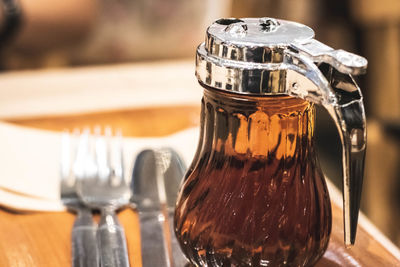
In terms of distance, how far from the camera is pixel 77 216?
1.57 ft

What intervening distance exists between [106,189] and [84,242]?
0.25 ft

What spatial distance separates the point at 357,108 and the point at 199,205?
0.41 ft

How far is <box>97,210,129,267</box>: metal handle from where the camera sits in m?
0.41

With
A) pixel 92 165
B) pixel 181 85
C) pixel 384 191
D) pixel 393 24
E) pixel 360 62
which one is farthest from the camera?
pixel 393 24

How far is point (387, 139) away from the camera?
1499 millimetres

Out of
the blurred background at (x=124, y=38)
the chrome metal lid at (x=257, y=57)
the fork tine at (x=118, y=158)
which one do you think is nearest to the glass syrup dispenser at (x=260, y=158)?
the chrome metal lid at (x=257, y=57)

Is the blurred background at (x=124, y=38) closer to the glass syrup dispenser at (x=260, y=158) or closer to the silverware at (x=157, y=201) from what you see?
the silverware at (x=157, y=201)

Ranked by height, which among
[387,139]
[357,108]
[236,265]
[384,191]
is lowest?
[384,191]

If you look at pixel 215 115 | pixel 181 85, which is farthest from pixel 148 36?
pixel 215 115

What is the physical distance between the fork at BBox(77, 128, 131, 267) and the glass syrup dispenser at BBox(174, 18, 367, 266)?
0.05m

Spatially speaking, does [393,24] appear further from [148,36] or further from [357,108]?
[357,108]

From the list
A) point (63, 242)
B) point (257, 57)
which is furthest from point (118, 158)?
point (257, 57)

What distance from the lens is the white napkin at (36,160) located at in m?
0.51

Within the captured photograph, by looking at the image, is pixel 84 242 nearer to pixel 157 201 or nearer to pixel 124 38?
pixel 157 201
